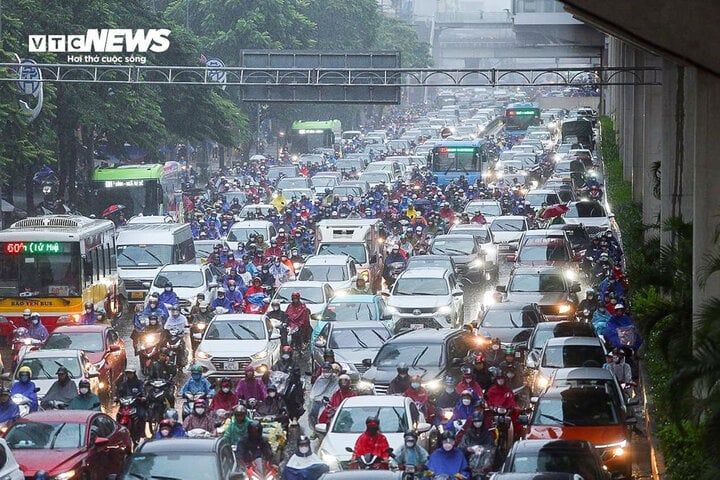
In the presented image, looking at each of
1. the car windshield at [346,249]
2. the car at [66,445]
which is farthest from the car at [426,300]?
the car at [66,445]

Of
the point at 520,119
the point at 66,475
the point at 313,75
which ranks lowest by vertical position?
the point at 66,475

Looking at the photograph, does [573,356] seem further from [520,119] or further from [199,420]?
[520,119]

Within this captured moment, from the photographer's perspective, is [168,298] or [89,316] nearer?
[89,316]

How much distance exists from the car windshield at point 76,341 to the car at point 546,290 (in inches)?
382

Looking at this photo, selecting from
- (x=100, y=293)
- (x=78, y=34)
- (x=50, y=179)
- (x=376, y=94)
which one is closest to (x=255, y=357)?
(x=100, y=293)

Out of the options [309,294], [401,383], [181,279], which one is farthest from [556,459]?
[181,279]

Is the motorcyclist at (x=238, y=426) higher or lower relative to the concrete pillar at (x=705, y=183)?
lower

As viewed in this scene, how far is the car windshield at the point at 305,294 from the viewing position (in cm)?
3472

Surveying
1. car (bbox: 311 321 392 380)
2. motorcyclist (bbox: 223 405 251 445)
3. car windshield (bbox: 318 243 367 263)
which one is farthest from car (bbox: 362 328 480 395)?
car windshield (bbox: 318 243 367 263)

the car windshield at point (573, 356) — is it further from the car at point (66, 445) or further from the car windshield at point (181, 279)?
the car windshield at point (181, 279)

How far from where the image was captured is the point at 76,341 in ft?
95.5

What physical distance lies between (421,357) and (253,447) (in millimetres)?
6878

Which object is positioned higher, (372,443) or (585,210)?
(585,210)

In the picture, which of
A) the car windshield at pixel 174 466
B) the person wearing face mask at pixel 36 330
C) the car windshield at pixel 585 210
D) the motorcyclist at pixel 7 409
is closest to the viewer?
the car windshield at pixel 174 466
